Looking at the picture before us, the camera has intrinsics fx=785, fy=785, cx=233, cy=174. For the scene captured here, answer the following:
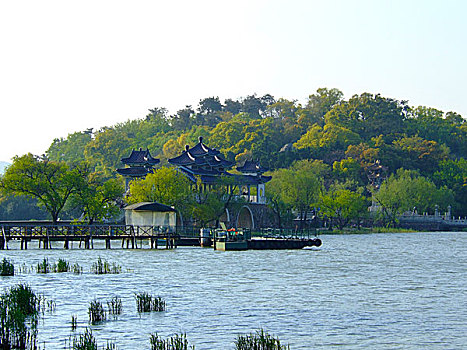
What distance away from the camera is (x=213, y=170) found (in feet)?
305

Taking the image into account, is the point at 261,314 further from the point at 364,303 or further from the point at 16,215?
the point at 16,215

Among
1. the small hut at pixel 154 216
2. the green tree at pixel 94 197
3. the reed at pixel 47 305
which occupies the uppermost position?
the green tree at pixel 94 197

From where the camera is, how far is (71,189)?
2835 inches

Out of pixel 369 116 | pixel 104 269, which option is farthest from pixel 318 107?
A: pixel 104 269

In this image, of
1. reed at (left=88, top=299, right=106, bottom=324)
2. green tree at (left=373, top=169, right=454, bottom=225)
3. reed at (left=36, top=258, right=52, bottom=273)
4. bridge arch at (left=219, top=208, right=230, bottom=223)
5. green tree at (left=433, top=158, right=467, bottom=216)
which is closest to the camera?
reed at (left=88, top=299, right=106, bottom=324)

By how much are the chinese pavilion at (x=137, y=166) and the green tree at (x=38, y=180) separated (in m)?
25.4

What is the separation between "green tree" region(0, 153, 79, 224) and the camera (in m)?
68.8

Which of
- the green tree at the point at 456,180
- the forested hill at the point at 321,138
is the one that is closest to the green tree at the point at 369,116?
the forested hill at the point at 321,138

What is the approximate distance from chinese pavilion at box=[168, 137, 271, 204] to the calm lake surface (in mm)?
33694

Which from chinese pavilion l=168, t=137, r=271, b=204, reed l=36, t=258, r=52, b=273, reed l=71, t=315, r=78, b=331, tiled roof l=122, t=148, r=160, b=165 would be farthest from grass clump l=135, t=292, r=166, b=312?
tiled roof l=122, t=148, r=160, b=165

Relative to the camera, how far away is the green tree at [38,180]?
68750mm

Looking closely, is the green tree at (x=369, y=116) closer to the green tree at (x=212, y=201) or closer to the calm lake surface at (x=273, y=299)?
the green tree at (x=212, y=201)

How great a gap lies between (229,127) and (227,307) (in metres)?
120

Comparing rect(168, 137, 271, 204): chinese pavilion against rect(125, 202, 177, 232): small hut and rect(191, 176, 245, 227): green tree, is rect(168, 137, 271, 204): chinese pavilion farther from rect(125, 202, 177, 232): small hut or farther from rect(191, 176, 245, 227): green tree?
rect(125, 202, 177, 232): small hut
